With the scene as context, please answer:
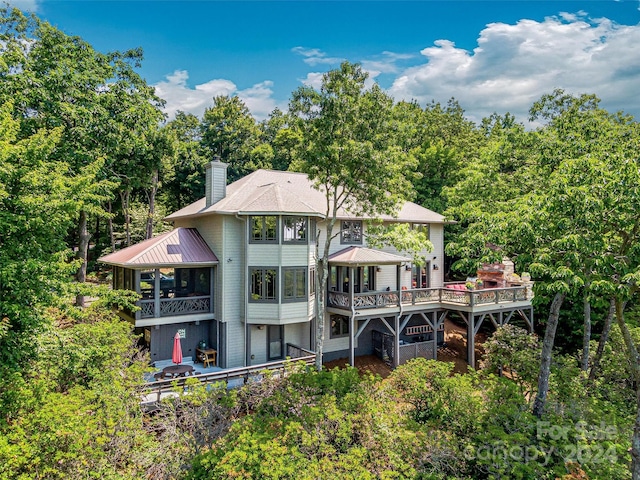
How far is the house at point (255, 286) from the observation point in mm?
15578

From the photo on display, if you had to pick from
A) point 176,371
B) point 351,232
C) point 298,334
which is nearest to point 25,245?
point 176,371

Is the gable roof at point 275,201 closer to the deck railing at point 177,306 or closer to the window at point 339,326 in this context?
the deck railing at point 177,306

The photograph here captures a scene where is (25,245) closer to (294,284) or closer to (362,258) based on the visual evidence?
(294,284)

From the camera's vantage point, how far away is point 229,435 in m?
7.42

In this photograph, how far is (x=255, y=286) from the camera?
1589cm

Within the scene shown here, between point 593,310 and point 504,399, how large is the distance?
1386 cm

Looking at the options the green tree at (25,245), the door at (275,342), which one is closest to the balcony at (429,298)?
the door at (275,342)

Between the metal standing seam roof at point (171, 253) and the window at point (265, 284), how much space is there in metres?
2.02

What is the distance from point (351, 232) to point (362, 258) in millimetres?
2410

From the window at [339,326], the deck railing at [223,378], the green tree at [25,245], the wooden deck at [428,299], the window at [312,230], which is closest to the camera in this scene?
the green tree at [25,245]

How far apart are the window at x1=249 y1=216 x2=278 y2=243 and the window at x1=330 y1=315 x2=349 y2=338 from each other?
558 centimetres

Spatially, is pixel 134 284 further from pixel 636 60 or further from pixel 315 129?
pixel 636 60

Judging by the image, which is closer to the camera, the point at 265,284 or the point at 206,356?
the point at 206,356

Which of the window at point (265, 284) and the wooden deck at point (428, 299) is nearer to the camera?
the window at point (265, 284)
